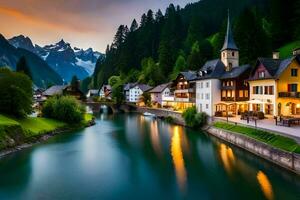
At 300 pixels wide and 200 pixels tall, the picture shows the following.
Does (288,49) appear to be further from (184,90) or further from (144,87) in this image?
(144,87)

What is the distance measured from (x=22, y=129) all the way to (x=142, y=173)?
2464 cm

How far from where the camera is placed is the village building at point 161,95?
4031 inches

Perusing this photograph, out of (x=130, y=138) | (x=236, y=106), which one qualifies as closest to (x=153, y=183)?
(x=130, y=138)

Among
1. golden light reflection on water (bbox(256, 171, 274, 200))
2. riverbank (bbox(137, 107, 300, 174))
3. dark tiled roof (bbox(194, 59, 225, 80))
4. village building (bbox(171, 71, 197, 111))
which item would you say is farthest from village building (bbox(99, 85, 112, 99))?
golden light reflection on water (bbox(256, 171, 274, 200))

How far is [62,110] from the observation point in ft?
211

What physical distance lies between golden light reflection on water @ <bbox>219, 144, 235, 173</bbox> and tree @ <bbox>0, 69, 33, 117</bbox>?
35.0 m

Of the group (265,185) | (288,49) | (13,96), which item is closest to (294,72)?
(265,185)

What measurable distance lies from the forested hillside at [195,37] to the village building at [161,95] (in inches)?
477

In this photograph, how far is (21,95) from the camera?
52938 mm

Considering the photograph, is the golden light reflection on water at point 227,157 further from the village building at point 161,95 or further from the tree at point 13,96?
the village building at point 161,95

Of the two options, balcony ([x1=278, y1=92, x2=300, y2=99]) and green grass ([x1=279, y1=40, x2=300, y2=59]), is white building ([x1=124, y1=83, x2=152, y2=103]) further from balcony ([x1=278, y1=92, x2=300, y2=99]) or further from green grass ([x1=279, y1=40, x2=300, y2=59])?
balcony ([x1=278, y1=92, x2=300, y2=99])

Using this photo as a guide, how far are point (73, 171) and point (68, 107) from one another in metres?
34.8

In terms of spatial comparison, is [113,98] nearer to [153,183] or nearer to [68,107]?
[68,107]

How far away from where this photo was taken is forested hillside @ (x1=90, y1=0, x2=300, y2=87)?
85000 millimetres
